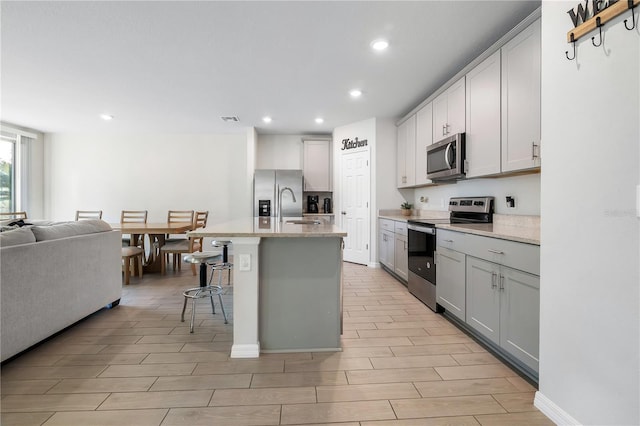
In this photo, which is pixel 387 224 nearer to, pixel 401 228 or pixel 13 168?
pixel 401 228

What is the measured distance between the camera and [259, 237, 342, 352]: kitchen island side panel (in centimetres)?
213

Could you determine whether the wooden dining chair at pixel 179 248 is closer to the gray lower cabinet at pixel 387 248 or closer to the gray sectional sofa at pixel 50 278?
the gray sectional sofa at pixel 50 278

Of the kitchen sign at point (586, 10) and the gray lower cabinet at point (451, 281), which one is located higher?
the kitchen sign at point (586, 10)

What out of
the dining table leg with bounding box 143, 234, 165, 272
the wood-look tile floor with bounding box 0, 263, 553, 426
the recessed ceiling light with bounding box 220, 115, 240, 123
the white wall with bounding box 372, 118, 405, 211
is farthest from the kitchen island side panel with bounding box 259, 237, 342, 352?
the recessed ceiling light with bounding box 220, 115, 240, 123

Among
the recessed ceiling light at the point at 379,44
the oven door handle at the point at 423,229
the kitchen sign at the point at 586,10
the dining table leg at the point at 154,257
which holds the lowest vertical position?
the dining table leg at the point at 154,257

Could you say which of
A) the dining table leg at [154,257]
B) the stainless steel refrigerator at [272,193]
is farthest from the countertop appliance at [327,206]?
the dining table leg at [154,257]

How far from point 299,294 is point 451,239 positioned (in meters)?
1.44

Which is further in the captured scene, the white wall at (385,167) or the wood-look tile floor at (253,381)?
the white wall at (385,167)

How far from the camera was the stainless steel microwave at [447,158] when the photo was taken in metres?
2.96

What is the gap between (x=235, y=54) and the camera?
2855mm

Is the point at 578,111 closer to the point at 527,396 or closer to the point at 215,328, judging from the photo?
the point at 527,396

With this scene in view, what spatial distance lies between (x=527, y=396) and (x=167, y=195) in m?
6.46

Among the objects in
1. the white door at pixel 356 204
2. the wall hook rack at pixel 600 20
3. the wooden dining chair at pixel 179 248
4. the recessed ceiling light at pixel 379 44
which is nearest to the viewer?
the wall hook rack at pixel 600 20

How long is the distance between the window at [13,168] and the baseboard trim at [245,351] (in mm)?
6274
